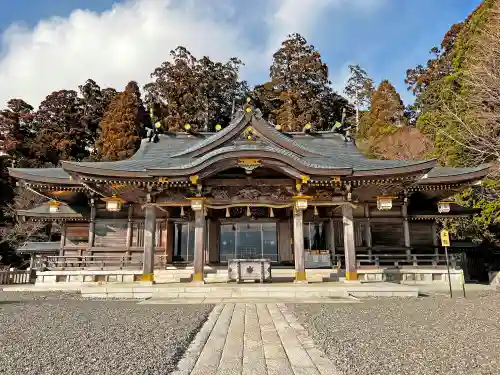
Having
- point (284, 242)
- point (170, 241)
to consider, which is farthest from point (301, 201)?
→ point (170, 241)

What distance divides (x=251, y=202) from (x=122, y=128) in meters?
29.1

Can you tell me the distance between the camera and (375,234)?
15734mm

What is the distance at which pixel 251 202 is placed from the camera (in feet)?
41.8

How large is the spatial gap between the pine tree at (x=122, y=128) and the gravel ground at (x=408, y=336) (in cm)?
3210

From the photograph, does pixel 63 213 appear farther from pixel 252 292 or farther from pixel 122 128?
pixel 122 128

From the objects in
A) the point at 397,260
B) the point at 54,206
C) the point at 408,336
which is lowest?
the point at 408,336

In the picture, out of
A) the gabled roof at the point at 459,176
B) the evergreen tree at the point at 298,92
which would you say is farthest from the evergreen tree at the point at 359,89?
the gabled roof at the point at 459,176

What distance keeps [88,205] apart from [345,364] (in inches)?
602

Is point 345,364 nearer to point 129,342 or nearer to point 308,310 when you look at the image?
point 129,342

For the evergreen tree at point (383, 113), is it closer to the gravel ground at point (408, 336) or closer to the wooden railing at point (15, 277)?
the gravel ground at point (408, 336)

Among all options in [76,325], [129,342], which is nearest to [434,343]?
[129,342]

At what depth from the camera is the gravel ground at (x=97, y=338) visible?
404 centimetres

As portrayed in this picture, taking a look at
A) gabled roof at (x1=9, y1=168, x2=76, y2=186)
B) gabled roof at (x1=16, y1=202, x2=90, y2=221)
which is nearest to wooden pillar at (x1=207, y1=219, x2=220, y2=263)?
gabled roof at (x1=16, y1=202, x2=90, y2=221)

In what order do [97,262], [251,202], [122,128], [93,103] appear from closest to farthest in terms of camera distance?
[251,202] < [97,262] < [122,128] < [93,103]
